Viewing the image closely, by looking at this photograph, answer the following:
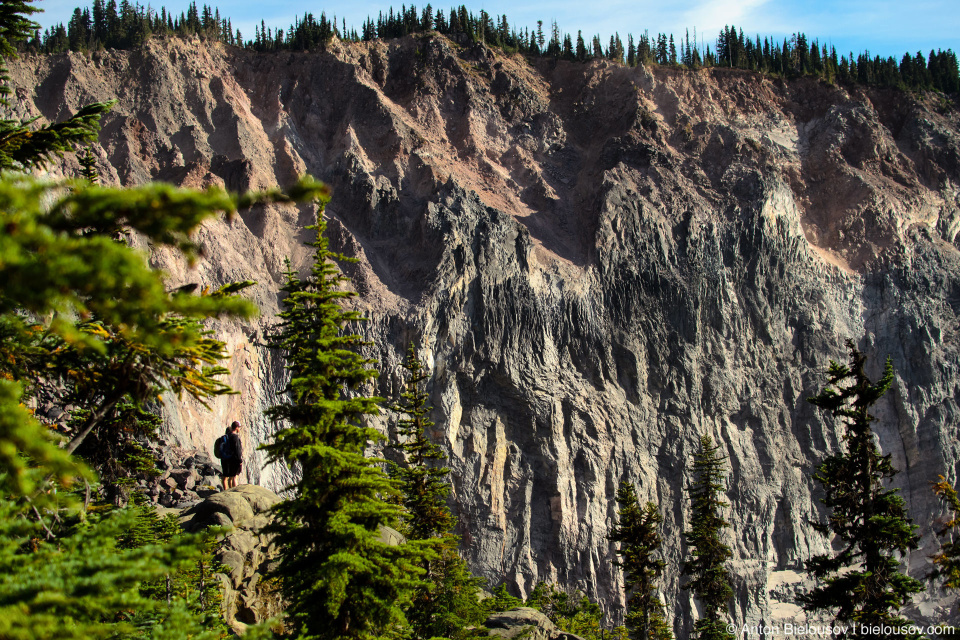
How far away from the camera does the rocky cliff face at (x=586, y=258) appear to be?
41.8m

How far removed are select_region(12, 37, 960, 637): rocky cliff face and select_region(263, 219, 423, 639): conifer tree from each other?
75.1ft

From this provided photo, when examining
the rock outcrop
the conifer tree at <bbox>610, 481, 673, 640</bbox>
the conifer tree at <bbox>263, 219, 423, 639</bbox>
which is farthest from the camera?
the conifer tree at <bbox>610, 481, 673, 640</bbox>

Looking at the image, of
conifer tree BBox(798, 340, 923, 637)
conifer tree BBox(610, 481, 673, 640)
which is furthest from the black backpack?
conifer tree BBox(798, 340, 923, 637)

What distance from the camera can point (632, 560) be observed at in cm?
2666

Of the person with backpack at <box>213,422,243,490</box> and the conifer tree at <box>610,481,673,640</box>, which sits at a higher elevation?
the person with backpack at <box>213,422,243,490</box>

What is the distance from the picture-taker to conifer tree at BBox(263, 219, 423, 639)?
11.7 meters

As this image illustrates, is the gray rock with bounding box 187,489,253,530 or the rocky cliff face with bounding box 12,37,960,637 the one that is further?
the rocky cliff face with bounding box 12,37,960,637

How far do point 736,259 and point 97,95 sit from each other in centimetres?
4938

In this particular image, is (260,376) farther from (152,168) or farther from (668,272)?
(668,272)

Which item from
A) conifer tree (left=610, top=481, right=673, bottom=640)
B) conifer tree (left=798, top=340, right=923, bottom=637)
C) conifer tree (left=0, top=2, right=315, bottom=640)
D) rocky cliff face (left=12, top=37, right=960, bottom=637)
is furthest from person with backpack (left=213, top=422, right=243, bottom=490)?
conifer tree (left=798, top=340, right=923, bottom=637)

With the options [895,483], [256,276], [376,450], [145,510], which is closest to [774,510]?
Result: [895,483]

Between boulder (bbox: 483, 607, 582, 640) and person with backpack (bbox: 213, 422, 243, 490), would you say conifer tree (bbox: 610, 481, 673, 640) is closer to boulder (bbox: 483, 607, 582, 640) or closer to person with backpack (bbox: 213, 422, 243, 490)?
boulder (bbox: 483, 607, 582, 640)

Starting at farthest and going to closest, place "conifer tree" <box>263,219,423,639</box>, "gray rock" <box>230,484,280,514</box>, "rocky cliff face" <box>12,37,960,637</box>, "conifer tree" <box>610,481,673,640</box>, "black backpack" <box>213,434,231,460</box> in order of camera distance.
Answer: "rocky cliff face" <box>12,37,960,637</box>
"conifer tree" <box>610,481,673,640</box>
"black backpack" <box>213,434,231,460</box>
"gray rock" <box>230,484,280,514</box>
"conifer tree" <box>263,219,423,639</box>

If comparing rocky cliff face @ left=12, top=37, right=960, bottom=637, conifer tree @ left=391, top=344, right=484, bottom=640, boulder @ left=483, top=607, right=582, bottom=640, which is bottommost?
boulder @ left=483, top=607, right=582, bottom=640
